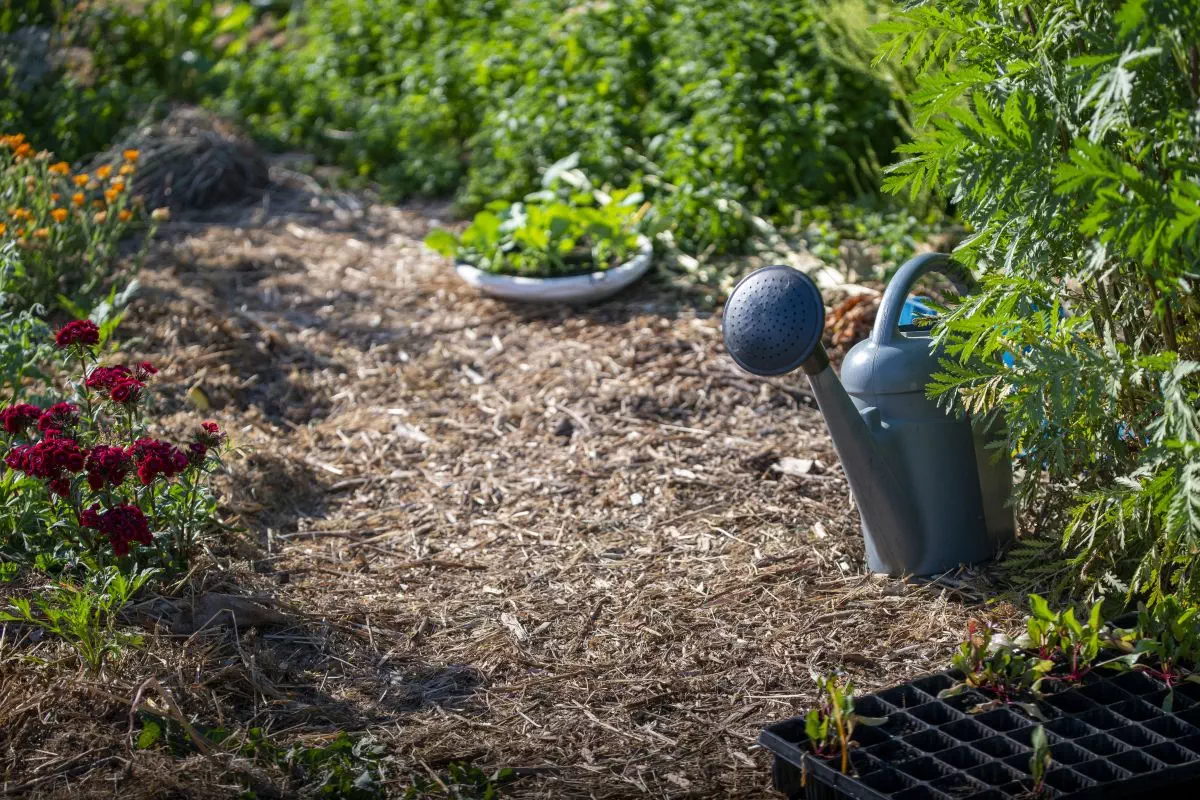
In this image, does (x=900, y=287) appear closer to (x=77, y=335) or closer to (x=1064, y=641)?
(x=1064, y=641)

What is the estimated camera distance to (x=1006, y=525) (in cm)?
298

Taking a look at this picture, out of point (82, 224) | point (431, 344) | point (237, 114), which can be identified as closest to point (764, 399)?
point (431, 344)

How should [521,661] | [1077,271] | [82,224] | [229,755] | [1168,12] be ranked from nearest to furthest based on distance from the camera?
1. [1168,12]
2. [229,755]
3. [1077,271]
4. [521,661]
5. [82,224]

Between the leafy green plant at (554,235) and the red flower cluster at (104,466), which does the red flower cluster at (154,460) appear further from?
the leafy green plant at (554,235)

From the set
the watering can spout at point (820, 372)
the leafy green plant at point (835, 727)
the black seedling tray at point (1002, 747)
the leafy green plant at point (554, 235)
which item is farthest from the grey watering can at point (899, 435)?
the leafy green plant at point (554, 235)

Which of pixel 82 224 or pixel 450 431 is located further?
pixel 82 224

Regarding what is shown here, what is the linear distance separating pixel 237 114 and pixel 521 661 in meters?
5.07

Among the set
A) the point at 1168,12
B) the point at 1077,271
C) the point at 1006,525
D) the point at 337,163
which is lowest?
the point at 337,163

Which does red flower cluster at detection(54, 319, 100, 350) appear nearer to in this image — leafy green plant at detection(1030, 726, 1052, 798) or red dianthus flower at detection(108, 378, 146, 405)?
red dianthus flower at detection(108, 378, 146, 405)

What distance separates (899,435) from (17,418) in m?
1.94

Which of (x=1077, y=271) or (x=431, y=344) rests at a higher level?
(x=1077, y=271)

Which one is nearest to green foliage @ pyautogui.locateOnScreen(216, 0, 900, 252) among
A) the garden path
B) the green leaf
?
the garden path

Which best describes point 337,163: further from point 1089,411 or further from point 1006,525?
point 1089,411

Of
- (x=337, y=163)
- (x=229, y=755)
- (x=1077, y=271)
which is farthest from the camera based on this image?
(x=337, y=163)
